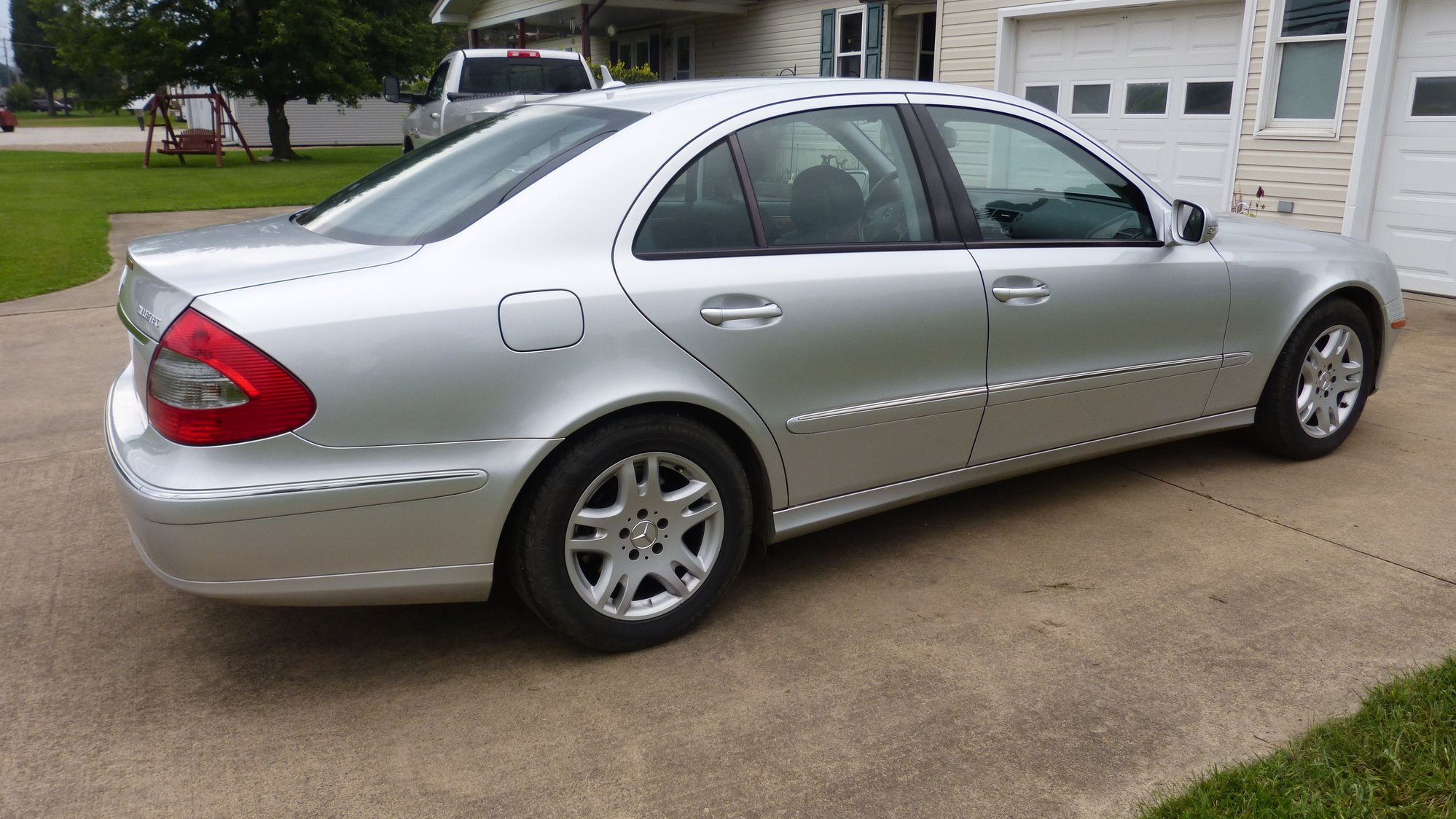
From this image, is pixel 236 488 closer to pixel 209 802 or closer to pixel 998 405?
pixel 209 802

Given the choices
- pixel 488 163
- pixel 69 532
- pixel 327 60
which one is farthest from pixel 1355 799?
pixel 327 60

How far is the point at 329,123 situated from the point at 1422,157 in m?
33.8

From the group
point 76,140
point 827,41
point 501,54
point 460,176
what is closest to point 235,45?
point 501,54

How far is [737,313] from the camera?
2.96 metres

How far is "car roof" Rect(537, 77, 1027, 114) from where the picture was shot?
3223 millimetres

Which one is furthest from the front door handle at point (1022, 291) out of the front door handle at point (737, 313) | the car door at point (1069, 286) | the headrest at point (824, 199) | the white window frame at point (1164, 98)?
the white window frame at point (1164, 98)

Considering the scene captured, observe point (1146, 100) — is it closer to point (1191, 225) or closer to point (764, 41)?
point (1191, 225)

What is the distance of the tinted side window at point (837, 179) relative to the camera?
3.16 m

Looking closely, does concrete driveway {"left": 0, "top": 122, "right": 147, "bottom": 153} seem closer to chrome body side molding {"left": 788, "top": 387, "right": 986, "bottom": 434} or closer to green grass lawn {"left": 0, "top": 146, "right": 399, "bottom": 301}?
green grass lawn {"left": 0, "top": 146, "right": 399, "bottom": 301}

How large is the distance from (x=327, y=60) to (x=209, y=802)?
78.3 ft

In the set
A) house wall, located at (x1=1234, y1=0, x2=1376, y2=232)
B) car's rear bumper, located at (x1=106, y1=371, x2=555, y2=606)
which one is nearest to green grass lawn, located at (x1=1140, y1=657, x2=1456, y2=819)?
car's rear bumper, located at (x1=106, y1=371, x2=555, y2=606)

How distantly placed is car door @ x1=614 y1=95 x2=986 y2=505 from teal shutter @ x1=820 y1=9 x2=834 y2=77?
1246 cm

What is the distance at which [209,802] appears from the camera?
A: 2369 millimetres

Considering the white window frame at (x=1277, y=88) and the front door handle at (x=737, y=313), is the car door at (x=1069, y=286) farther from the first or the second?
the white window frame at (x=1277, y=88)
